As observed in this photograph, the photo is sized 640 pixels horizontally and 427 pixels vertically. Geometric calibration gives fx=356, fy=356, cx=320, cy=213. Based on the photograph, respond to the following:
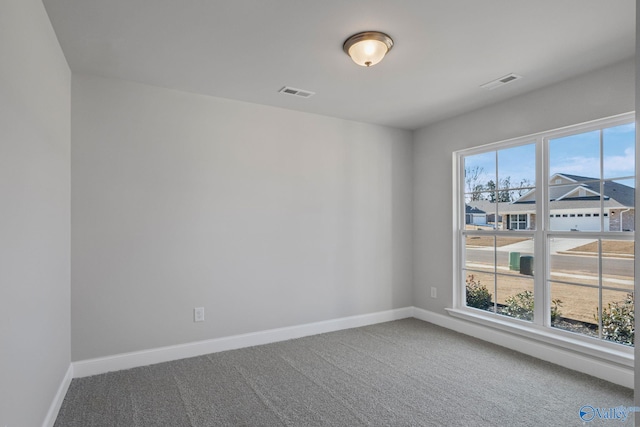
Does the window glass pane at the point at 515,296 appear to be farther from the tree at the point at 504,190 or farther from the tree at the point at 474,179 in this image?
the tree at the point at 474,179

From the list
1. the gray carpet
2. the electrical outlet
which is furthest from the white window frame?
the electrical outlet

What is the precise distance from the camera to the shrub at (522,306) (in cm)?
325

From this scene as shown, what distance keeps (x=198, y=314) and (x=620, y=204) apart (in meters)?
3.69

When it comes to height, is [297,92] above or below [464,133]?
above

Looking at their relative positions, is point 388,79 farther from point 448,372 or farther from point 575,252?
point 448,372

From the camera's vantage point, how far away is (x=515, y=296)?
140 inches

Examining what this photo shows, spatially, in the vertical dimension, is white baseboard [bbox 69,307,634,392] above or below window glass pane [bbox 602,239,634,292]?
below

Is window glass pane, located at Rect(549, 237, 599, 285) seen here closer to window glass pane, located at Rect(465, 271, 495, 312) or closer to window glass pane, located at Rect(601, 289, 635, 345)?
window glass pane, located at Rect(601, 289, 635, 345)

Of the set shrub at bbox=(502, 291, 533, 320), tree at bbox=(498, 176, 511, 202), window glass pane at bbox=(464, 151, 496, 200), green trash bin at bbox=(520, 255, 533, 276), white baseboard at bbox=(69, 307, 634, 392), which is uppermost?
window glass pane at bbox=(464, 151, 496, 200)

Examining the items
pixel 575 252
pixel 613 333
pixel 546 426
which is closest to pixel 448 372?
pixel 546 426

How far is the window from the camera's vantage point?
2.82m

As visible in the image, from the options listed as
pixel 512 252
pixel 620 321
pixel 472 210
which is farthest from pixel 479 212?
pixel 620 321

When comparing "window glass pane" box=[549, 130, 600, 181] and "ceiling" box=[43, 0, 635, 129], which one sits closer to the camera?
"ceiling" box=[43, 0, 635, 129]

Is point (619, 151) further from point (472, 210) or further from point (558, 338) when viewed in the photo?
point (558, 338)
